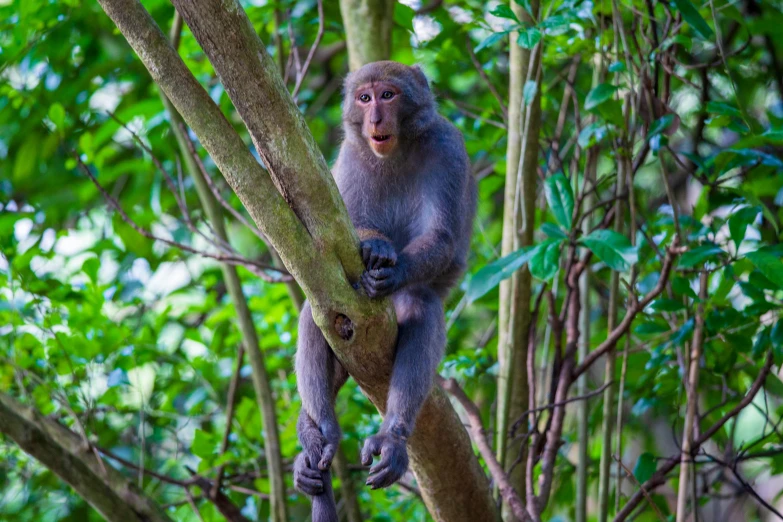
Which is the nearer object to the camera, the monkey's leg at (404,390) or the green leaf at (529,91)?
the monkey's leg at (404,390)

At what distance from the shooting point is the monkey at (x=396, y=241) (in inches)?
149

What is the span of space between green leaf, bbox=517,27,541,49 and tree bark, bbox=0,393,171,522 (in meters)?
3.00

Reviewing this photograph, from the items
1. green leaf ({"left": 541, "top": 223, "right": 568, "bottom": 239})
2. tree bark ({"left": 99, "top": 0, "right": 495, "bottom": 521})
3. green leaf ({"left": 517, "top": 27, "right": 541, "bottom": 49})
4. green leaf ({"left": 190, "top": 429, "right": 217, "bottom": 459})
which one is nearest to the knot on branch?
tree bark ({"left": 99, "top": 0, "right": 495, "bottom": 521})

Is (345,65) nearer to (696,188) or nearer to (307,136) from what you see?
(696,188)

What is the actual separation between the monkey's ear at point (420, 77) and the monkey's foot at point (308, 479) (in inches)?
93.5

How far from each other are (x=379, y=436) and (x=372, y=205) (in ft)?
5.61

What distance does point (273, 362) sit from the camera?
6.42m

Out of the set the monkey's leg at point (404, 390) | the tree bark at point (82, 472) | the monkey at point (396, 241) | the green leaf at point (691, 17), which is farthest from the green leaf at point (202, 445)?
the green leaf at point (691, 17)

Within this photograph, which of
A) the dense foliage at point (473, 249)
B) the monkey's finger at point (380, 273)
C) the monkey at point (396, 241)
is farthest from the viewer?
the dense foliage at point (473, 249)

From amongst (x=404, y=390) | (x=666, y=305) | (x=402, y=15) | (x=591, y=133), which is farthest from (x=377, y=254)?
(x=402, y=15)

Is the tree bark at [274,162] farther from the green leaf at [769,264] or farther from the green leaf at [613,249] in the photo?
the green leaf at [769,264]

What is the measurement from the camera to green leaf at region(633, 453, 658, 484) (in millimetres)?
4688

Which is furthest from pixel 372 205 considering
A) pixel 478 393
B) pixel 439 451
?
pixel 478 393

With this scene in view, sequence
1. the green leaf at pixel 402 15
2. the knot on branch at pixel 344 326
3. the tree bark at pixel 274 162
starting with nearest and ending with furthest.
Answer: the tree bark at pixel 274 162, the knot on branch at pixel 344 326, the green leaf at pixel 402 15
